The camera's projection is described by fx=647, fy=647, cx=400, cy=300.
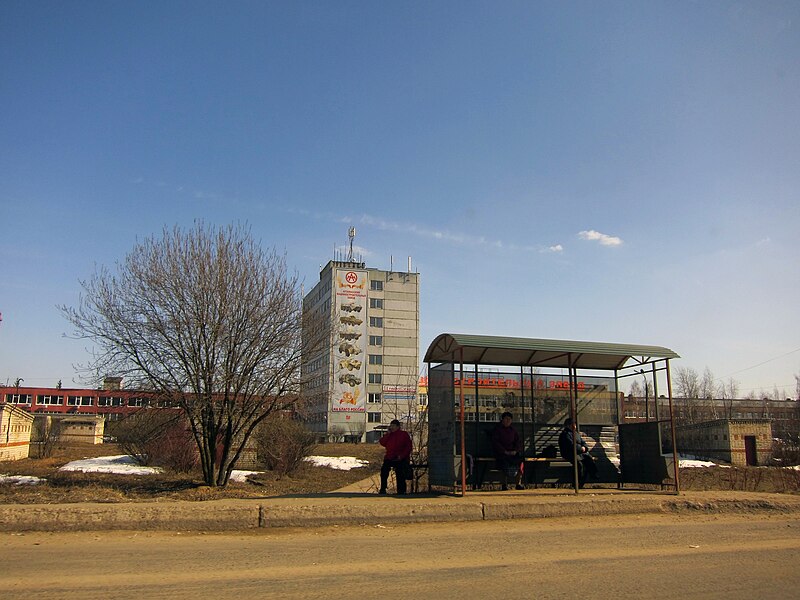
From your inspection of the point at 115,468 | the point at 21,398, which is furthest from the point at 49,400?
the point at 115,468

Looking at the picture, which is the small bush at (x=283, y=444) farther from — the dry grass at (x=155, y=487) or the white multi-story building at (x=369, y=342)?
the white multi-story building at (x=369, y=342)

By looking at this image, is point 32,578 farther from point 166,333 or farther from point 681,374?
point 681,374

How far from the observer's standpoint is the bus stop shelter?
13195 mm

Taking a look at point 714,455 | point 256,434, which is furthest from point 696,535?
point 714,455

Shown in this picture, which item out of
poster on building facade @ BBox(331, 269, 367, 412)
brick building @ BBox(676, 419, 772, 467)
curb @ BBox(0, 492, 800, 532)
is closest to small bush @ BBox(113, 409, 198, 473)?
curb @ BBox(0, 492, 800, 532)

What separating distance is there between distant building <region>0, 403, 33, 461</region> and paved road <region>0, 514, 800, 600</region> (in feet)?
102

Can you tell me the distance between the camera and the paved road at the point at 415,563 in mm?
6297

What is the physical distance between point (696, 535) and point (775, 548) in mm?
1069

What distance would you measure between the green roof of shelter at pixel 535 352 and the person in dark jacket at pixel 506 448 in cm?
157

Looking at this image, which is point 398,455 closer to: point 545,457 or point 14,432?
point 545,457

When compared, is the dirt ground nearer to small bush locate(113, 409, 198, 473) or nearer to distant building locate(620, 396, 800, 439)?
small bush locate(113, 409, 198, 473)

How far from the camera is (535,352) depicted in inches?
572

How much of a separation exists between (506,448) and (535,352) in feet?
7.53

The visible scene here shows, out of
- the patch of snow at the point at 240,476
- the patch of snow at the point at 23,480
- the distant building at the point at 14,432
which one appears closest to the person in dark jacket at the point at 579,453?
the patch of snow at the point at 240,476
